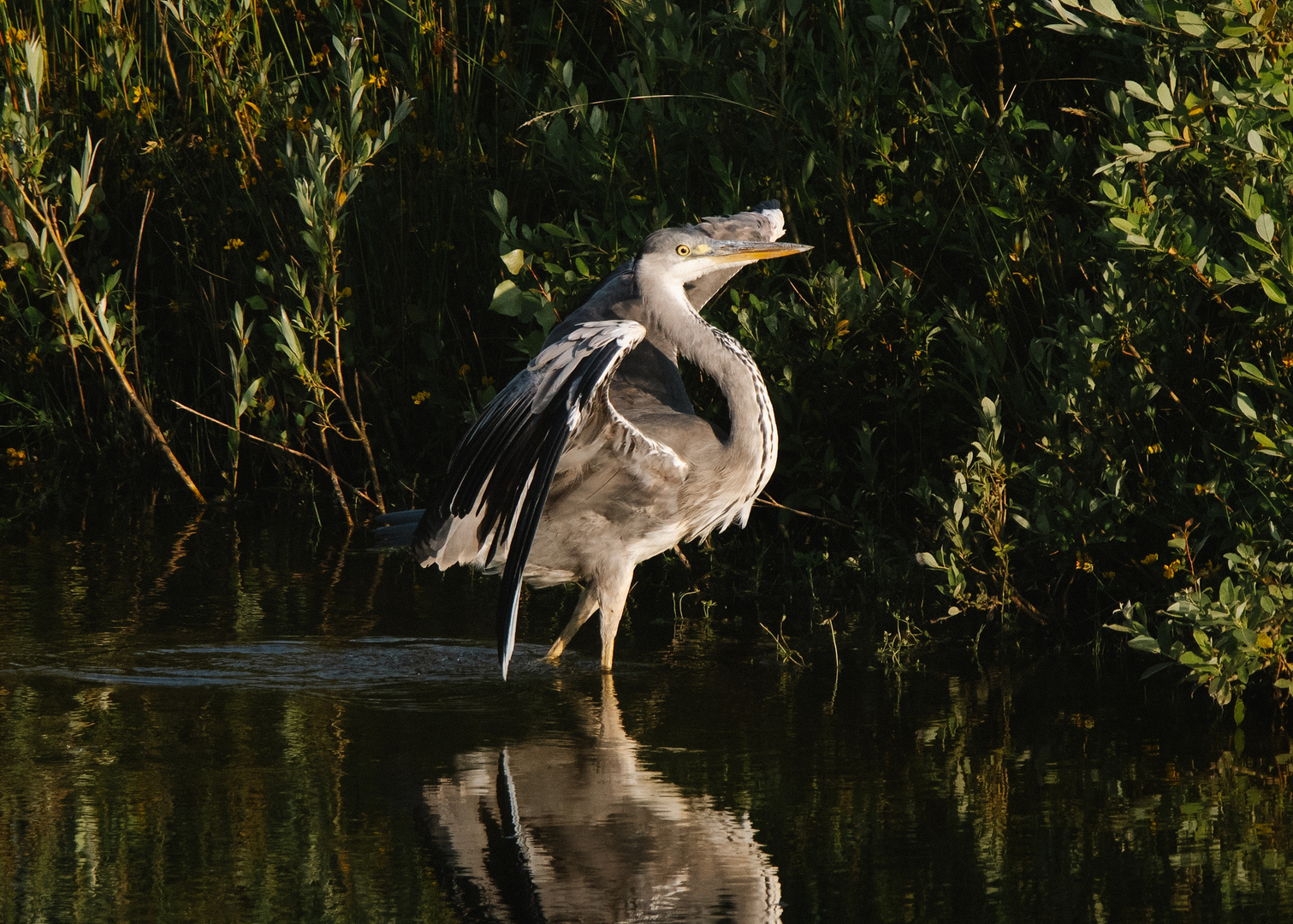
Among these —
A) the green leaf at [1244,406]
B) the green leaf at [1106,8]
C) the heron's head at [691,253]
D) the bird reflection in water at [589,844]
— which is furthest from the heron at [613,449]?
the green leaf at [1244,406]

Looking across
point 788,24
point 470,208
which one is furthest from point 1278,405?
point 470,208

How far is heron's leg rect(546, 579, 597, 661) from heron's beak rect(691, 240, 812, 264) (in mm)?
1179

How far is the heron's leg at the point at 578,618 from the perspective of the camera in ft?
15.8

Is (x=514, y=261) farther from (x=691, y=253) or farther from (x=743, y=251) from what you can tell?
(x=743, y=251)

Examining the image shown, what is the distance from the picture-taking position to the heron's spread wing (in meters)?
4.23

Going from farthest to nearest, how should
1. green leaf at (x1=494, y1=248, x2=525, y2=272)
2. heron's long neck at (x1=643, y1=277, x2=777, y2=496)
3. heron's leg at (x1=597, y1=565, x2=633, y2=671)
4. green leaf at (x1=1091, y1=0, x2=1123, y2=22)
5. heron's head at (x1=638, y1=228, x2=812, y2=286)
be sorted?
1. green leaf at (x1=494, y1=248, x2=525, y2=272)
2. heron's head at (x1=638, y1=228, x2=812, y2=286)
3. heron's long neck at (x1=643, y1=277, x2=777, y2=496)
4. heron's leg at (x1=597, y1=565, x2=633, y2=671)
5. green leaf at (x1=1091, y1=0, x2=1123, y2=22)

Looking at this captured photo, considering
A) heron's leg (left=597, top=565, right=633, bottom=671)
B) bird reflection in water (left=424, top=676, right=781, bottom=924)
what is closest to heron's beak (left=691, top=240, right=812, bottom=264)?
heron's leg (left=597, top=565, right=633, bottom=671)

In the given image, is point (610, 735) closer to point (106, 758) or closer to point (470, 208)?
point (106, 758)

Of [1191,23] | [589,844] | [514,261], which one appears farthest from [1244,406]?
[514,261]

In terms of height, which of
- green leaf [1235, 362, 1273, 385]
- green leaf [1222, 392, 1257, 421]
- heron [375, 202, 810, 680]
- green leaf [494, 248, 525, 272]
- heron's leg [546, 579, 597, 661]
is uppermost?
green leaf [494, 248, 525, 272]

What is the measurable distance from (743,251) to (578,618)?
4.50 ft

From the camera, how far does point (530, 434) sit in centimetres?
434

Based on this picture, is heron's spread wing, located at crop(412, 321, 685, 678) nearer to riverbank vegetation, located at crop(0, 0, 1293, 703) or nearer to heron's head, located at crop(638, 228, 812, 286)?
heron's head, located at crop(638, 228, 812, 286)

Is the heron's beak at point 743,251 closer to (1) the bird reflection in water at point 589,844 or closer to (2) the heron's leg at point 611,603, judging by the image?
(2) the heron's leg at point 611,603
